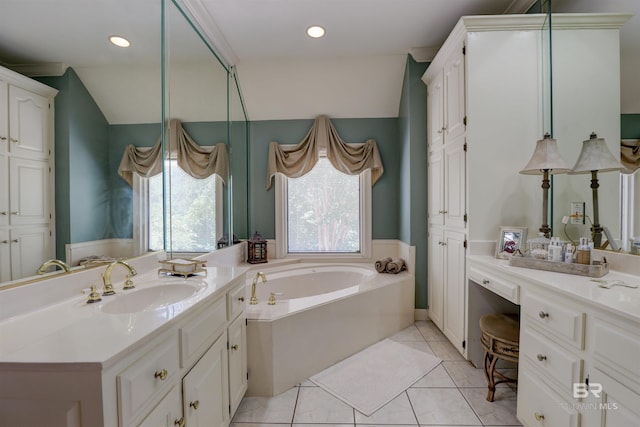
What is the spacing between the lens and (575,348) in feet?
3.51

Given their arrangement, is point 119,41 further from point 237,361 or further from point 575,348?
point 575,348

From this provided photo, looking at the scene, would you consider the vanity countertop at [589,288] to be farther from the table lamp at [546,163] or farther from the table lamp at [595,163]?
the table lamp at [546,163]

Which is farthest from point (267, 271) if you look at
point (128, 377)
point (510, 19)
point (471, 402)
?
point (510, 19)

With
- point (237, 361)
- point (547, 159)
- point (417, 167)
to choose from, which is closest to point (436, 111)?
point (417, 167)

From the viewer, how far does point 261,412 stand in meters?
1.57

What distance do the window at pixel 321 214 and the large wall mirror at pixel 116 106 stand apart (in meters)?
1.16

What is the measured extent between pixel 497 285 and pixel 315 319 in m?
1.17

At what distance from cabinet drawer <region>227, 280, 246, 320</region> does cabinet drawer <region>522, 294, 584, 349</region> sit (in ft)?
4.89

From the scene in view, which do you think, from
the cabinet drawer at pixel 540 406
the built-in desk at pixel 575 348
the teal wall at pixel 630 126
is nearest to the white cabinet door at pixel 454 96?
the teal wall at pixel 630 126

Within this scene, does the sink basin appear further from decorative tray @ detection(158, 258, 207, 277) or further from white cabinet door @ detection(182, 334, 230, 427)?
white cabinet door @ detection(182, 334, 230, 427)

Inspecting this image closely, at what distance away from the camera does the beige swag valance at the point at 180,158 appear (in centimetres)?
145

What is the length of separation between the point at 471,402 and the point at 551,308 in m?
0.86

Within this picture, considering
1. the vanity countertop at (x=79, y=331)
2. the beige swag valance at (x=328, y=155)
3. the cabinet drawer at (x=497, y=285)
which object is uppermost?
the beige swag valance at (x=328, y=155)

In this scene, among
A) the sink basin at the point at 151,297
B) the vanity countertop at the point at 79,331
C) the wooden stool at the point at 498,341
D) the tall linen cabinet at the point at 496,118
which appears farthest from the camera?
the tall linen cabinet at the point at 496,118
